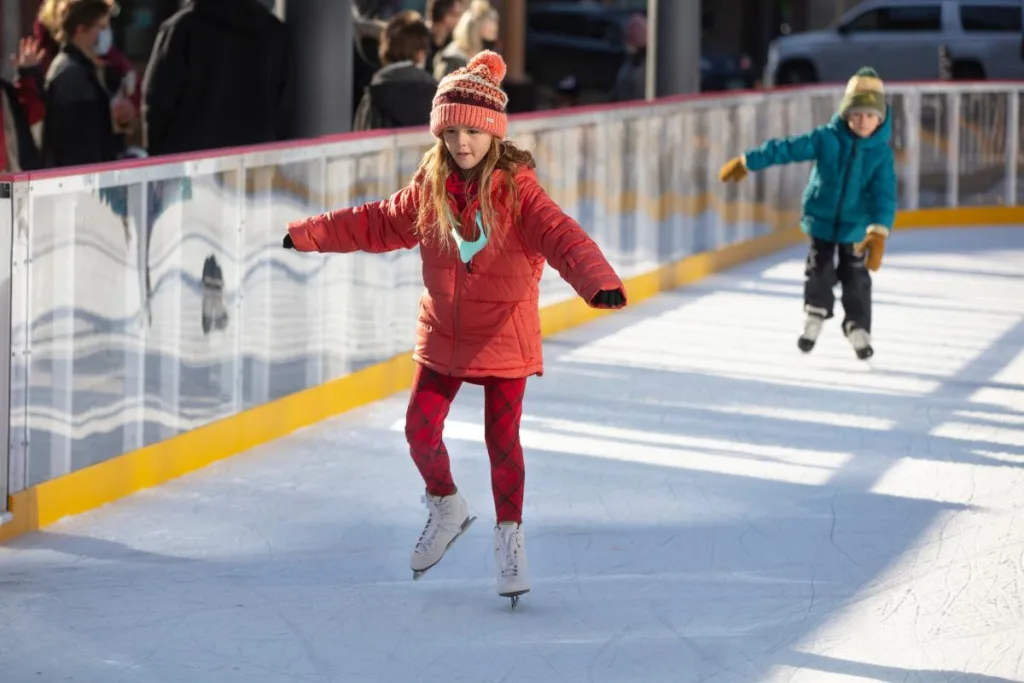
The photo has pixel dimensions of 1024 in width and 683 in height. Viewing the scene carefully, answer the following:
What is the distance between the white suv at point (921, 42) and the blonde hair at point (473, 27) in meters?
15.9

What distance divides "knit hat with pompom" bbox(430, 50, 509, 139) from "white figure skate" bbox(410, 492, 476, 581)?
38.6 inches

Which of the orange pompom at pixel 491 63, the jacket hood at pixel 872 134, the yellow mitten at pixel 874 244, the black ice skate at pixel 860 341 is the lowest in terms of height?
the black ice skate at pixel 860 341

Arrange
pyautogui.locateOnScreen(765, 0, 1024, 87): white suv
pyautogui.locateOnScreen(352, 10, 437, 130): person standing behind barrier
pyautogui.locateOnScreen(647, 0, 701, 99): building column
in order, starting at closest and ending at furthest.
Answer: pyautogui.locateOnScreen(352, 10, 437, 130): person standing behind barrier < pyautogui.locateOnScreen(647, 0, 701, 99): building column < pyautogui.locateOnScreen(765, 0, 1024, 87): white suv

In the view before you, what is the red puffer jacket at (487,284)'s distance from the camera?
528 centimetres

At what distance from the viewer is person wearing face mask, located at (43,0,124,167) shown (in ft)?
27.6

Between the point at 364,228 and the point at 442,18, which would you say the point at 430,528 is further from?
the point at 442,18

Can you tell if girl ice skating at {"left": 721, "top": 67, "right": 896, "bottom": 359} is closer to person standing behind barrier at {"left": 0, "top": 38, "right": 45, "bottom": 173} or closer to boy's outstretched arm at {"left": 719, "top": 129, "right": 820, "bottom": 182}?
boy's outstretched arm at {"left": 719, "top": 129, "right": 820, "bottom": 182}

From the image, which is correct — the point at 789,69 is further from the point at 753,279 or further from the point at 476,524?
the point at 476,524

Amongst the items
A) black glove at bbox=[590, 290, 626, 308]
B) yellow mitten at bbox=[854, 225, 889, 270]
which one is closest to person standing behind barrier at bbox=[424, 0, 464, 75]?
yellow mitten at bbox=[854, 225, 889, 270]

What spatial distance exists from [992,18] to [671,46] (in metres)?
13.3

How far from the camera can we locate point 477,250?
5.27 metres

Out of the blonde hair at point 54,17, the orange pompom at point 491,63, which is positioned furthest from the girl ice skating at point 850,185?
the orange pompom at point 491,63

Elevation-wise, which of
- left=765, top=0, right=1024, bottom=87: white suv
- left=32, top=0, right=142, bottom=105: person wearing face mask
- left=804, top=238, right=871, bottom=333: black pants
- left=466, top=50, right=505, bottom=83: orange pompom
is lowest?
left=804, top=238, right=871, bottom=333: black pants

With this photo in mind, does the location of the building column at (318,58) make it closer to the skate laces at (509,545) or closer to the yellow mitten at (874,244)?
the yellow mitten at (874,244)
